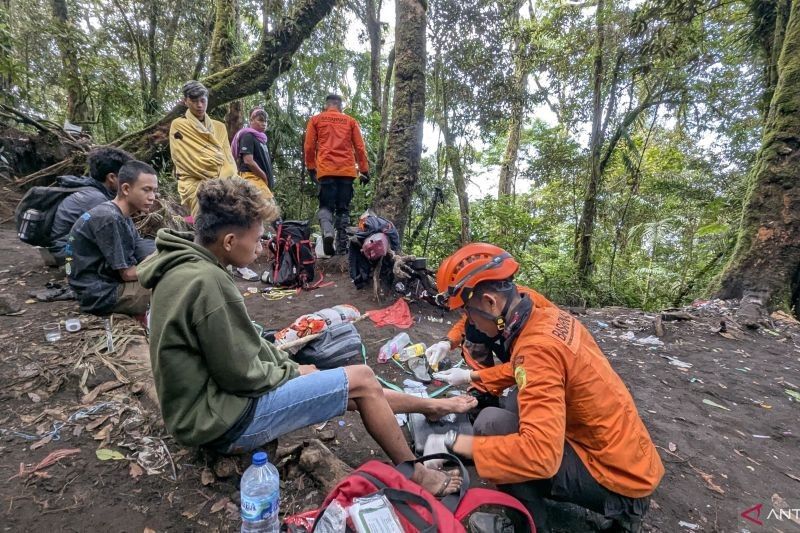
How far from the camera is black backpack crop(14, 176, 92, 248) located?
355 centimetres

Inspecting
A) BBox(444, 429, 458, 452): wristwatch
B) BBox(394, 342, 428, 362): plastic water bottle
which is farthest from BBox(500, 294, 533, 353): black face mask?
BBox(394, 342, 428, 362): plastic water bottle

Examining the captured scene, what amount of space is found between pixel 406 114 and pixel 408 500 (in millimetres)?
5538

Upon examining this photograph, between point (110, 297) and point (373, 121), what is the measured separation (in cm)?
748

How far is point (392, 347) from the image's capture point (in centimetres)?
367

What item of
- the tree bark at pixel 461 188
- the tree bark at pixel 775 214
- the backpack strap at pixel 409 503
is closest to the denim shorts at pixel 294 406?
the backpack strap at pixel 409 503

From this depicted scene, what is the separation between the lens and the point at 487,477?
5.05 feet

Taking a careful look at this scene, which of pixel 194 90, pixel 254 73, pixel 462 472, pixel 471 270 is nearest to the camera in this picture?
pixel 462 472

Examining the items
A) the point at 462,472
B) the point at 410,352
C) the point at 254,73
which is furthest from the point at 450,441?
the point at 254,73

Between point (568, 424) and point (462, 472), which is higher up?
point (568, 424)

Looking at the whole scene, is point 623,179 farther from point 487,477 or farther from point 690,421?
point 487,477

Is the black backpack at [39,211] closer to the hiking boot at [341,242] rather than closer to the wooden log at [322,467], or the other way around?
the hiking boot at [341,242]

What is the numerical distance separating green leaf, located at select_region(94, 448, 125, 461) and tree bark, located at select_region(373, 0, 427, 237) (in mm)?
4497

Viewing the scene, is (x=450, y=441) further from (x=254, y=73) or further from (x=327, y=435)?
(x=254, y=73)

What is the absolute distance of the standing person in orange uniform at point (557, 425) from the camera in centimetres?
149
